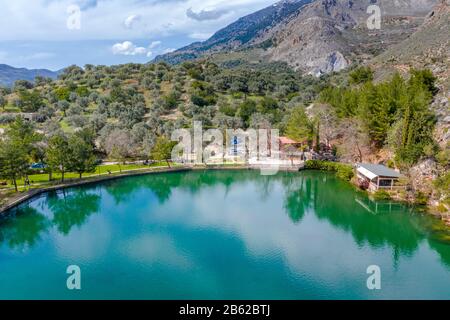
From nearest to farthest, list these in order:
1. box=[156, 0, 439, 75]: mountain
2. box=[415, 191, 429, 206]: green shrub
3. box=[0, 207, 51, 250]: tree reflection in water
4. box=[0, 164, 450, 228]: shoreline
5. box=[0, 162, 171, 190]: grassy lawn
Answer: box=[0, 207, 51, 250]: tree reflection in water → box=[0, 164, 450, 228]: shoreline → box=[415, 191, 429, 206]: green shrub → box=[0, 162, 171, 190]: grassy lawn → box=[156, 0, 439, 75]: mountain

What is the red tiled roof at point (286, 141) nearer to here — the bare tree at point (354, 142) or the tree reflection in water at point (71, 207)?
the bare tree at point (354, 142)

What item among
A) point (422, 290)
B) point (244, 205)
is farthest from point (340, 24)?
point (422, 290)

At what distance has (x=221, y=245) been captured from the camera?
23.5 m

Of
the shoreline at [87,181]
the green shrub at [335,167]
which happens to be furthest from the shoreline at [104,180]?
the green shrub at [335,167]

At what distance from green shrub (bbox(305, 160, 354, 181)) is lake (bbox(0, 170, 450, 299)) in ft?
6.45

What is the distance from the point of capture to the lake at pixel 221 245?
744 inches

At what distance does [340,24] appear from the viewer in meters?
165

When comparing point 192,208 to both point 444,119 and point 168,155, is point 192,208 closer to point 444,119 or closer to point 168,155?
point 168,155

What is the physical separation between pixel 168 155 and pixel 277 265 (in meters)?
24.8

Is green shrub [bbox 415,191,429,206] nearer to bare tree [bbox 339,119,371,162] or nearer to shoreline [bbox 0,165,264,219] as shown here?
bare tree [bbox 339,119,371,162]

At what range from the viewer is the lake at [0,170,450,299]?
18.9m

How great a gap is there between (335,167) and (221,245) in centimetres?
2163
